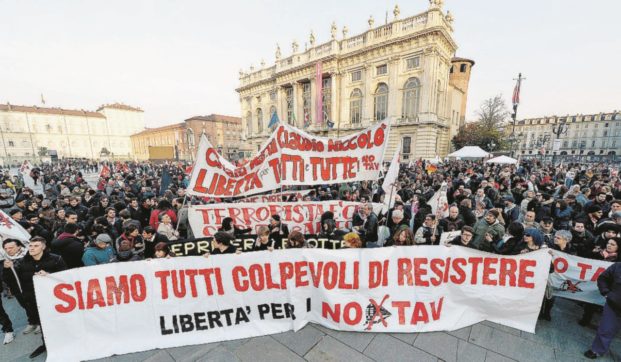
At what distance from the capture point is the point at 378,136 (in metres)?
5.31

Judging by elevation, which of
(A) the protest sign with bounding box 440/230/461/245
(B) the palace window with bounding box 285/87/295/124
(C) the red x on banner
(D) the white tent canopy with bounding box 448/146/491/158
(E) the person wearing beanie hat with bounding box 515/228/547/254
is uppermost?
(B) the palace window with bounding box 285/87/295/124

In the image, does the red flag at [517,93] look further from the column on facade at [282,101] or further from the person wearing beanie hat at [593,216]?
the column on facade at [282,101]

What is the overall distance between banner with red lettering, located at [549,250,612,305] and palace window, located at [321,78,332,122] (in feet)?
107

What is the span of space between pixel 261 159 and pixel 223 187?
1.03 m

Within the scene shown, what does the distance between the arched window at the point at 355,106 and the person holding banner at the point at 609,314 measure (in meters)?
31.3

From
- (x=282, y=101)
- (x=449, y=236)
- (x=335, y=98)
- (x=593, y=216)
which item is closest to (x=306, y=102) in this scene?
(x=282, y=101)

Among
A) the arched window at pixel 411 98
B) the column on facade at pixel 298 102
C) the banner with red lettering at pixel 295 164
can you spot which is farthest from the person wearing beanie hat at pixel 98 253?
the column on facade at pixel 298 102

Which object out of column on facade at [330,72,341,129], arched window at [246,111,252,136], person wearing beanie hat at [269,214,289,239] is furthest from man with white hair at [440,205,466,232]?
arched window at [246,111,252,136]

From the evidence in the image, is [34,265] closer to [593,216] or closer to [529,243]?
[529,243]

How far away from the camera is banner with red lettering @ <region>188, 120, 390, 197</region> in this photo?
17.4 feet

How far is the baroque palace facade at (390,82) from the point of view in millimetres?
26562

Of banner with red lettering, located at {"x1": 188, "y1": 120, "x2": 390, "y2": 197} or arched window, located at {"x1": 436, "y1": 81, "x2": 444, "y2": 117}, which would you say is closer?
banner with red lettering, located at {"x1": 188, "y1": 120, "x2": 390, "y2": 197}

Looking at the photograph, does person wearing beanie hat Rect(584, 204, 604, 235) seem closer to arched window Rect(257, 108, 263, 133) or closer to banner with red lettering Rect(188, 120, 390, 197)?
banner with red lettering Rect(188, 120, 390, 197)

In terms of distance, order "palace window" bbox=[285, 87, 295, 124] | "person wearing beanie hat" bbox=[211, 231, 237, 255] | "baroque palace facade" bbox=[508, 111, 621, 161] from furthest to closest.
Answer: "baroque palace facade" bbox=[508, 111, 621, 161]
"palace window" bbox=[285, 87, 295, 124]
"person wearing beanie hat" bbox=[211, 231, 237, 255]
